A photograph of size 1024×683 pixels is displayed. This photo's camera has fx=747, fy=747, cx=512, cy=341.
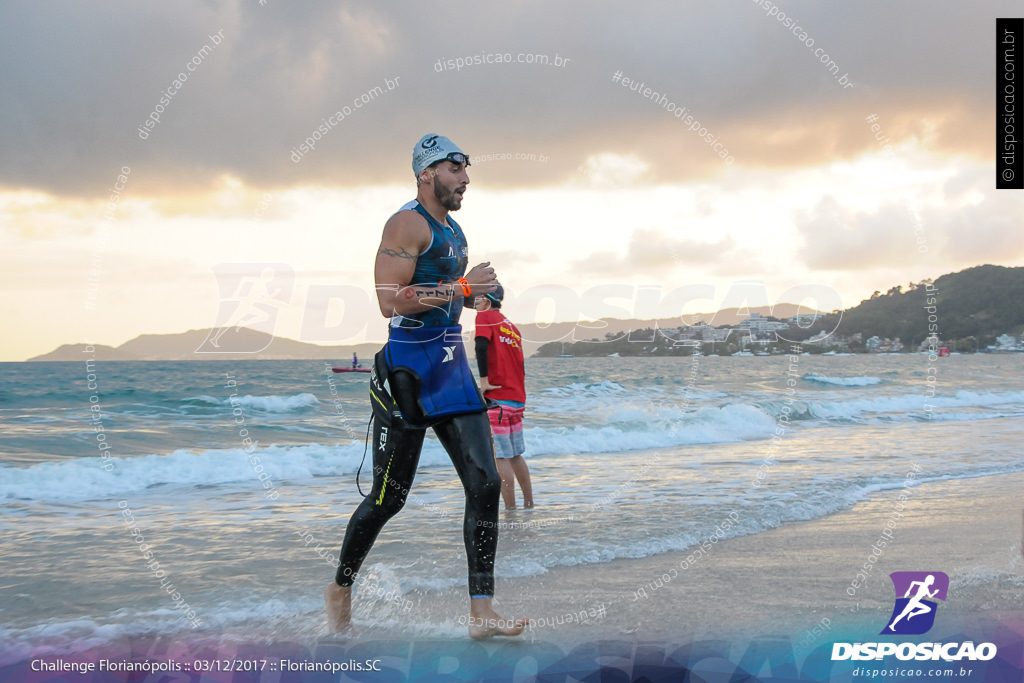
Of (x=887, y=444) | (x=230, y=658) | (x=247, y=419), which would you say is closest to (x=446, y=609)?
(x=230, y=658)

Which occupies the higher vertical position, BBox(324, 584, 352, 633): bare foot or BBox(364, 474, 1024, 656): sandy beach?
BBox(324, 584, 352, 633): bare foot

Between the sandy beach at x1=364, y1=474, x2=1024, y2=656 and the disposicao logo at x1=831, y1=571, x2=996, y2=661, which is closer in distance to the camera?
the disposicao logo at x1=831, y1=571, x2=996, y2=661

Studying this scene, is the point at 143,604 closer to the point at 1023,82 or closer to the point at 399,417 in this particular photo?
the point at 399,417

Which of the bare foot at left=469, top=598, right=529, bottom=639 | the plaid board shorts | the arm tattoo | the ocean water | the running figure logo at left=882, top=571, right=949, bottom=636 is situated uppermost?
the arm tattoo

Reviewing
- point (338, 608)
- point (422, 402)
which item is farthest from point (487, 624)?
point (422, 402)

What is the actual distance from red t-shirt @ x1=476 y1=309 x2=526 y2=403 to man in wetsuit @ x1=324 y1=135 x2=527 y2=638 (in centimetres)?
285

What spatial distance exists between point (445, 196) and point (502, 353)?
10.4ft

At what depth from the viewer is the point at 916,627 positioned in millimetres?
3643

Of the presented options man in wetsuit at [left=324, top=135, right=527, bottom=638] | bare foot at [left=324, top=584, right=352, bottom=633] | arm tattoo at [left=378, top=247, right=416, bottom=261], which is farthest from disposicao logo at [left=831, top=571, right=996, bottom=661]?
arm tattoo at [left=378, top=247, right=416, bottom=261]

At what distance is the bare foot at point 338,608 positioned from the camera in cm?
373

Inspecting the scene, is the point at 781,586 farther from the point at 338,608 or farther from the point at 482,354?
the point at 482,354

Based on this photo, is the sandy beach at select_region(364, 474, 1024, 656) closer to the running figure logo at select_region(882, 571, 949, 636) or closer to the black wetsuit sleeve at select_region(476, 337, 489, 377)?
the running figure logo at select_region(882, 571, 949, 636)

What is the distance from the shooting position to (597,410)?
21.3m

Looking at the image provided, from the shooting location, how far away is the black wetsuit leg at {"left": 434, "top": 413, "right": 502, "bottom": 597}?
141 inches
